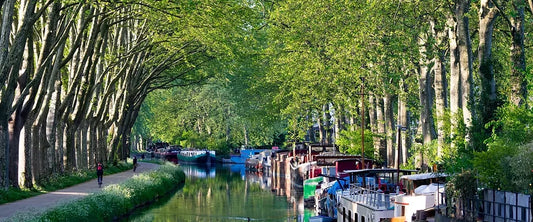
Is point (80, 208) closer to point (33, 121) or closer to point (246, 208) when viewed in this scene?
point (33, 121)

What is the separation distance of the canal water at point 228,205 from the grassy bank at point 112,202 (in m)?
0.66

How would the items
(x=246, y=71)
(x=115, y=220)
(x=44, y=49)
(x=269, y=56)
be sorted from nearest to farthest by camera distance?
1. (x=44, y=49)
2. (x=115, y=220)
3. (x=269, y=56)
4. (x=246, y=71)

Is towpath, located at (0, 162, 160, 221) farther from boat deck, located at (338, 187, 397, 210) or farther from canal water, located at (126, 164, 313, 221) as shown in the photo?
boat deck, located at (338, 187, 397, 210)

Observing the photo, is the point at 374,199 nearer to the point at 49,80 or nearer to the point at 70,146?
the point at 49,80

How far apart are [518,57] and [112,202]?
1864cm

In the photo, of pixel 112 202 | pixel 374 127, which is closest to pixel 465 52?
pixel 112 202

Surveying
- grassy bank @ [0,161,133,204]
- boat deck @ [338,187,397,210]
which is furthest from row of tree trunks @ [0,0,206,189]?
boat deck @ [338,187,397,210]

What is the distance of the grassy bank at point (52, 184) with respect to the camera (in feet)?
118

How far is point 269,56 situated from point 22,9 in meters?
39.9

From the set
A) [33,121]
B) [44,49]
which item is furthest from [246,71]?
[44,49]

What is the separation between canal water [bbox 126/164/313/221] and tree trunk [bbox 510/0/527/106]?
45.3 feet

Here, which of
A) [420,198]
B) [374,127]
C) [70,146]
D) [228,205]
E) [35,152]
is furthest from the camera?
[374,127]

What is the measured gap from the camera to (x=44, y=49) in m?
35.2

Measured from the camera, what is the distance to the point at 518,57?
31.7 m
